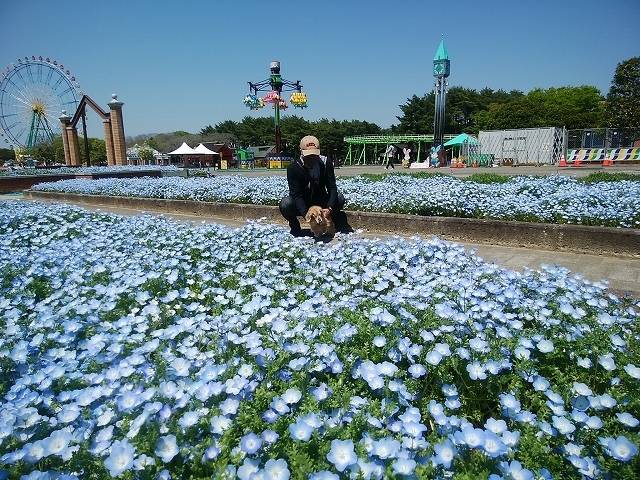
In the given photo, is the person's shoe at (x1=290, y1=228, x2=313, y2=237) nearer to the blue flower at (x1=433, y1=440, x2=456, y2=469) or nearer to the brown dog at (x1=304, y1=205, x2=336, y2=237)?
the brown dog at (x1=304, y1=205, x2=336, y2=237)

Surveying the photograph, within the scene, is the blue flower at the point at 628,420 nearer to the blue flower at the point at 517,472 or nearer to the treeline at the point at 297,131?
the blue flower at the point at 517,472

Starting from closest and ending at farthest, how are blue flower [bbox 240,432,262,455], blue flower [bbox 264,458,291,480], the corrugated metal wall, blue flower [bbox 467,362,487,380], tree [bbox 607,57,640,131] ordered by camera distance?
blue flower [bbox 264,458,291,480]
blue flower [bbox 240,432,262,455]
blue flower [bbox 467,362,487,380]
the corrugated metal wall
tree [bbox 607,57,640,131]

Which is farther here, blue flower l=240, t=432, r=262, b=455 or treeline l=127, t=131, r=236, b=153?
treeline l=127, t=131, r=236, b=153

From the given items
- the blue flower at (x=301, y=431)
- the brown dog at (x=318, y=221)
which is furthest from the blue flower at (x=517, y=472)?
the brown dog at (x=318, y=221)

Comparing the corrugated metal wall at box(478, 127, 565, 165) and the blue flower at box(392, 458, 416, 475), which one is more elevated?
the corrugated metal wall at box(478, 127, 565, 165)

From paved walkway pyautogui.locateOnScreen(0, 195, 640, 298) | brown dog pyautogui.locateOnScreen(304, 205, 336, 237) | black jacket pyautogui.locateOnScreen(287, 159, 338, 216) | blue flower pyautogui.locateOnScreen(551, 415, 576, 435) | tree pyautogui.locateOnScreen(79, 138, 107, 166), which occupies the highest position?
tree pyautogui.locateOnScreen(79, 138, 107, 166)

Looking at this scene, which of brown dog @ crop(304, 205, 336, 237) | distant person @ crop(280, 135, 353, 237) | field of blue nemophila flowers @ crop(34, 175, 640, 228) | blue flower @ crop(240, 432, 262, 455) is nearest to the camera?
blue flower @ crop(240, 432, 262, 455)

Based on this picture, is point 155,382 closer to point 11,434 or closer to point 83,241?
point 11,434

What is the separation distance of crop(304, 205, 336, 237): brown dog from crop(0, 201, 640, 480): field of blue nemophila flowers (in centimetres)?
146

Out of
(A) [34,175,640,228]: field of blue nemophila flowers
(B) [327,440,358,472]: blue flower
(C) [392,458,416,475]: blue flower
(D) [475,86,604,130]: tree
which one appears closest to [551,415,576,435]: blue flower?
(C) [392,458,416,475]: blue flower

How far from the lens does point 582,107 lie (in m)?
51.6

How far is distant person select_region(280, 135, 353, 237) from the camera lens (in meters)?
5.05

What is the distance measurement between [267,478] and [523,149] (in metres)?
28.2

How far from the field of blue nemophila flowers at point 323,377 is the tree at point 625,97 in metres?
30.6
